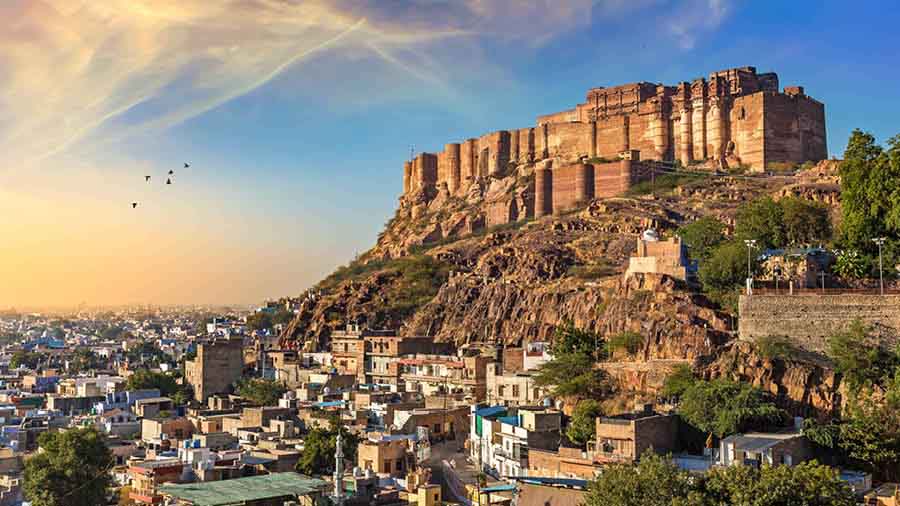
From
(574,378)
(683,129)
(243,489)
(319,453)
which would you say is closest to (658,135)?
(683,129)

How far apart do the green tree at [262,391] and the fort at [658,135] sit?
2254 centimetres

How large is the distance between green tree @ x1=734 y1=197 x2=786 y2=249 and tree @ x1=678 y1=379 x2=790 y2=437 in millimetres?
11660

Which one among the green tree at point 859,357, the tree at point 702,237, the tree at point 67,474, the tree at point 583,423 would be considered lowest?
the tree at point 67,474

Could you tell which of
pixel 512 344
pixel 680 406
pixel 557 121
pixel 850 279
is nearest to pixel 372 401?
pixel 512 344

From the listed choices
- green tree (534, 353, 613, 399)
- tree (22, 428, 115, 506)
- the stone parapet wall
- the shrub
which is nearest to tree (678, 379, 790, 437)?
the shrub

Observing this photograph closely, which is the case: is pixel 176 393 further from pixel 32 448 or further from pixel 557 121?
pixel 557 121

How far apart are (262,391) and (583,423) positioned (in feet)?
54.6

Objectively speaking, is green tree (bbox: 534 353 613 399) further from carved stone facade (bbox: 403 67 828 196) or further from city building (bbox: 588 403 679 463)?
carved stone facade (bbox: 403 67 828 196)

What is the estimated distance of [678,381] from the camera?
25.6 m

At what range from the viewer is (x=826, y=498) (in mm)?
16266

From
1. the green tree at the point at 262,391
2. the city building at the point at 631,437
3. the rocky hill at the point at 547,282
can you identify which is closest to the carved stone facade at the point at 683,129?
the rocky hill at the point at 547,282

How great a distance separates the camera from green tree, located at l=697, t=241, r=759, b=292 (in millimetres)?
30938

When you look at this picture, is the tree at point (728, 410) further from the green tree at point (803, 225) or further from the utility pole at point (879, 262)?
the green tree at point (803, 225)

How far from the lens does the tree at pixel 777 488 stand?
16.2 meters
